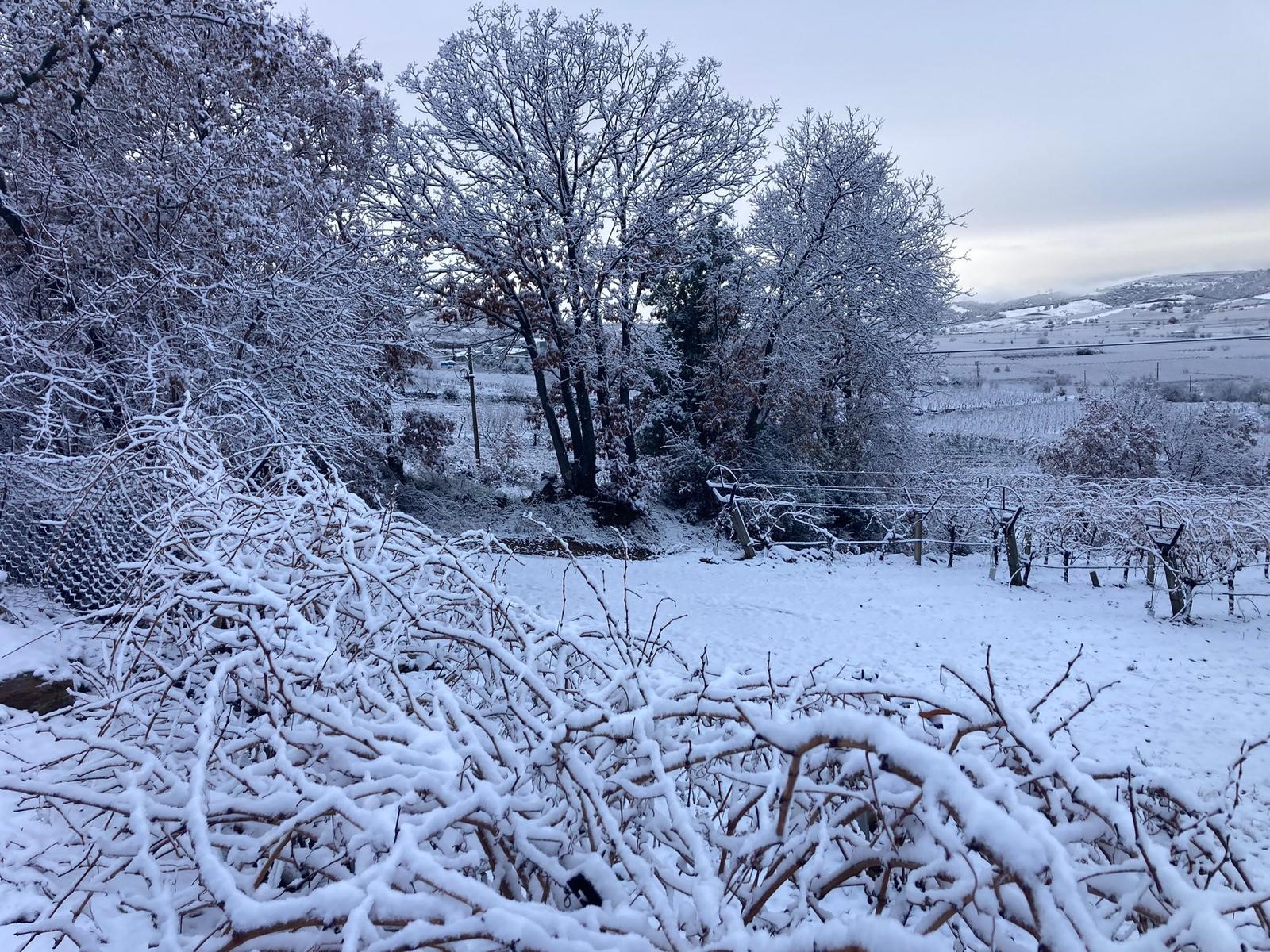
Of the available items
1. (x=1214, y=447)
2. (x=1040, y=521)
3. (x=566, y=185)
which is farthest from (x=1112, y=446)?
(x=566, y=185)

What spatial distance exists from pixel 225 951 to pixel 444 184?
A: 1446cm

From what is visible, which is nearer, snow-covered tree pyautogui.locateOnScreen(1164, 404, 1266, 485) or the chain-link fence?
the chain-link fence

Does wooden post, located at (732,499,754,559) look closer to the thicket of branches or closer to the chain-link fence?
the chain-link fence

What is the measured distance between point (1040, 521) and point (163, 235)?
13.5 metres

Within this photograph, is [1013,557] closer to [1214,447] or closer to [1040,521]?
[1040,521]

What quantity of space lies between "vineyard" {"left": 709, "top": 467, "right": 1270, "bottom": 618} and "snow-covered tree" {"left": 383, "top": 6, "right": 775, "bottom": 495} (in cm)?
357

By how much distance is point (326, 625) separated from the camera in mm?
2699

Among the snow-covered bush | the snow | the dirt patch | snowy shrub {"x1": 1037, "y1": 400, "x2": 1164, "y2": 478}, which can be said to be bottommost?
snowy shrub {"x1": 1037, "y1": 400, "x2": 1164, "y2": 478}

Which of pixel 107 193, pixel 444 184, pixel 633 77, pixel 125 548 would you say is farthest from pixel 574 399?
pixel 125 548

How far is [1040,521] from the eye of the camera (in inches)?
477

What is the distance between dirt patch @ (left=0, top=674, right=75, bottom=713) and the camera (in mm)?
3990

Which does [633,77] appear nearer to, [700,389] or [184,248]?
[700,389]

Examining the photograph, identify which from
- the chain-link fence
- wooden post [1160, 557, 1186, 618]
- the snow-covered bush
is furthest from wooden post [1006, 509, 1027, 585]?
the chain-link fence

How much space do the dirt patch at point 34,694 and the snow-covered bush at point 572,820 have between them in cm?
163
